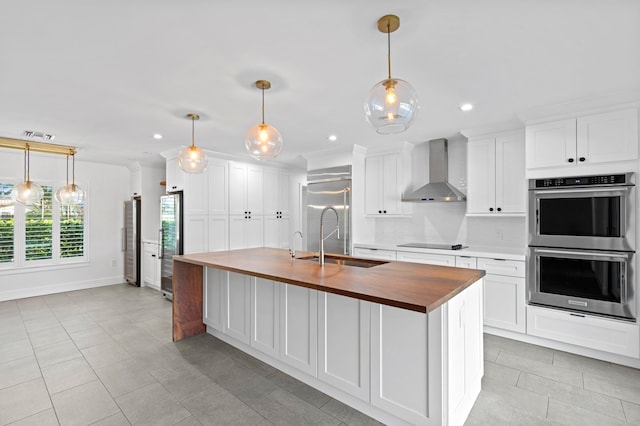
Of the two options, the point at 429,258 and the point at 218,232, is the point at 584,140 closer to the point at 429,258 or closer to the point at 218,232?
the point at 429,258

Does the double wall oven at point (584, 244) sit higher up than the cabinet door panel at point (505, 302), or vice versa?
the double wall oven at point (584, 244)

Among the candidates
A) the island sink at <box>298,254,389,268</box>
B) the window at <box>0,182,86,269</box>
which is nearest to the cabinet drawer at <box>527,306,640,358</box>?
the island sink at <box>298,254,389,268</box>

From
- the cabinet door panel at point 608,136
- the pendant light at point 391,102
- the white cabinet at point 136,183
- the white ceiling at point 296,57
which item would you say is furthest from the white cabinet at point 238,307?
the white cabinet at point 136,183

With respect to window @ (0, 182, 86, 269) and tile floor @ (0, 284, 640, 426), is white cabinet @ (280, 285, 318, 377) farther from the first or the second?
window @ (0, 182, 86, 269)

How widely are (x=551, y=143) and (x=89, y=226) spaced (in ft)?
24.4

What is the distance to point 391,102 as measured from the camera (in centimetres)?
166

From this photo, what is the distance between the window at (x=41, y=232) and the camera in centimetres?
514

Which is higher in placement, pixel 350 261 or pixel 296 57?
pixel 296 57

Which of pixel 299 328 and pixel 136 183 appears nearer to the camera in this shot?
pixel 299 328

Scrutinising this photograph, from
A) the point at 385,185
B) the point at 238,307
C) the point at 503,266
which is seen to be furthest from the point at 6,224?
the point at 503,266

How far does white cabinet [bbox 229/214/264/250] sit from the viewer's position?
5.75 metres

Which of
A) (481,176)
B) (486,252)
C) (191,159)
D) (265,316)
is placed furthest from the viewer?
(481,176)

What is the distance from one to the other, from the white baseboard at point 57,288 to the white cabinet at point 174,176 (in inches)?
100

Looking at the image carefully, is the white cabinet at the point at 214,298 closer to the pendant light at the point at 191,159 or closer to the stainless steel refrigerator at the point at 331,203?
the pendant light at the point at 191,159
